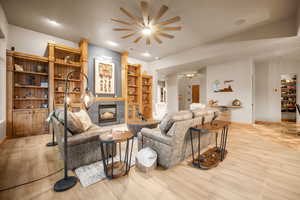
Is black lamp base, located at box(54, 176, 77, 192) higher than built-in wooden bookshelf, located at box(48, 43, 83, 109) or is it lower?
lower

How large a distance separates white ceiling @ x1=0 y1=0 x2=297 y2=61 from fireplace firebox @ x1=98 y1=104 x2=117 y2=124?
106 inches

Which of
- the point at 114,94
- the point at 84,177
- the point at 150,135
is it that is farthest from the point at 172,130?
the point at 114,94

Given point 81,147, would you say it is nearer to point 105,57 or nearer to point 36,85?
point 36,85

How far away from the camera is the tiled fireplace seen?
191 inches

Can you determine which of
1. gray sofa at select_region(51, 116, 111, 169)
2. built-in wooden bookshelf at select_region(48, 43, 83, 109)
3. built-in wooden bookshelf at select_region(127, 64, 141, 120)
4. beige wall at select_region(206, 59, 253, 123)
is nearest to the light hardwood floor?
gray sofa at select_region(51, 116, 111, 169)

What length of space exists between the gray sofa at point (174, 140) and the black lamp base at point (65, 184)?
119 cm

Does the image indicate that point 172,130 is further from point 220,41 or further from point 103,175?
point 220,41

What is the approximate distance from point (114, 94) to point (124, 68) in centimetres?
130

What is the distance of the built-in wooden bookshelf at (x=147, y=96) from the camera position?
709cm

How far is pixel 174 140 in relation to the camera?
1925 millimetres

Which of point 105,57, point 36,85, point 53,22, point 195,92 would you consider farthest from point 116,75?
point 195,92

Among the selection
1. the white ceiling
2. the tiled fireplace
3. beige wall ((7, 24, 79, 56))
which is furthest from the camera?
the tiled fireplace

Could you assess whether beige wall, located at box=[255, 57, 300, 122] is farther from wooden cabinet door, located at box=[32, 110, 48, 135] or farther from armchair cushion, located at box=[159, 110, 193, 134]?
wooden cabinet door, located at box=[32, 110, 48, 135]

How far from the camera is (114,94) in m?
5.57
